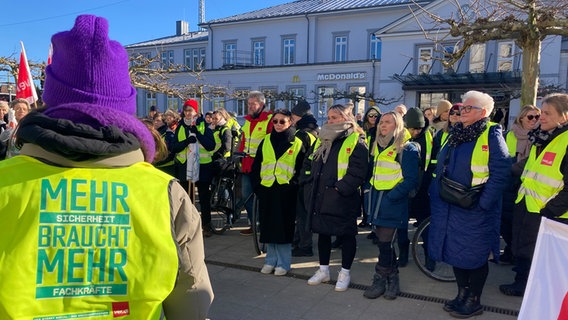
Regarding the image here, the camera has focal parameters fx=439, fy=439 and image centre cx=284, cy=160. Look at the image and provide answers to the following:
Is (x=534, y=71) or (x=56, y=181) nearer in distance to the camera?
(x=56, y=181)

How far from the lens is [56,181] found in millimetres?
1223

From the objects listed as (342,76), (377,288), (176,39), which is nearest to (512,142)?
(377,288)

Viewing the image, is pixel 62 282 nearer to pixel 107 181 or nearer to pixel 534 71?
pixel 107 181

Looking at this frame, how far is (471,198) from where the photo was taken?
373cm

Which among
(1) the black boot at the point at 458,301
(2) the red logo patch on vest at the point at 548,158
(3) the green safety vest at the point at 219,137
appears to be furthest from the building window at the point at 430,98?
(1) the black boot at the point at 458,301

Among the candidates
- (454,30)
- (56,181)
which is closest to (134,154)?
(56,181)

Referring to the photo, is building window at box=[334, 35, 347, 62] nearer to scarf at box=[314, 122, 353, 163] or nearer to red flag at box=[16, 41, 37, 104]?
red flag at box=[16, 41, 37, 104]

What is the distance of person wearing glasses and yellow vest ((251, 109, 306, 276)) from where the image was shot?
4.96m

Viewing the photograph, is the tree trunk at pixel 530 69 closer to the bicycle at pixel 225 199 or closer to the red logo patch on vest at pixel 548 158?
the red logo patch on vest at pixel 548 158

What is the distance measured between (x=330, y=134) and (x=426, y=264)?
1.95 meters

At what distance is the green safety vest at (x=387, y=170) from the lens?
4.37 meters

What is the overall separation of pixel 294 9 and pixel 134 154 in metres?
34.7

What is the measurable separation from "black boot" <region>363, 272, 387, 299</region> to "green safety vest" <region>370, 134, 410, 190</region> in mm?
904

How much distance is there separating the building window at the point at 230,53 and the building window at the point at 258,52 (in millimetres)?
1673
